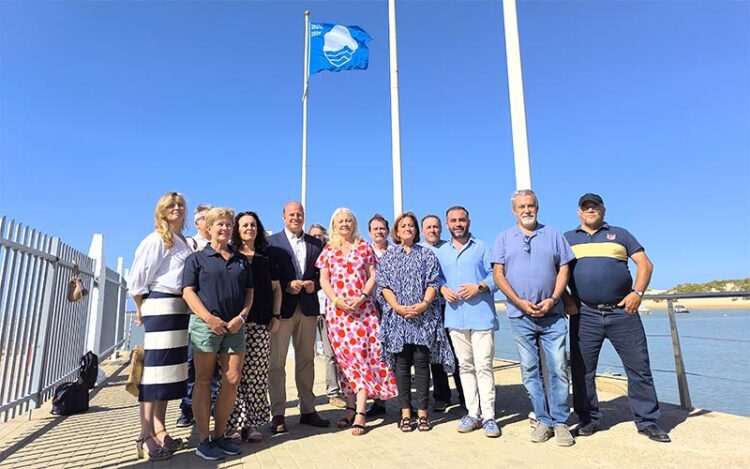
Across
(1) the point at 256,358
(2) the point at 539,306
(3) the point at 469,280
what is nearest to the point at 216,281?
(1) the point at 256,358

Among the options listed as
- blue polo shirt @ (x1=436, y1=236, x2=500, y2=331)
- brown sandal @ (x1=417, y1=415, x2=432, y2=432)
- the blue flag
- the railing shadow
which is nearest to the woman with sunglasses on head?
brown sandal @ (x1=417, y1=415, x2=432, y2=432)

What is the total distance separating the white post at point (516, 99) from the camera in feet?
16.1

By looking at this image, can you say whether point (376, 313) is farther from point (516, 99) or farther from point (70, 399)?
point (70, 399)

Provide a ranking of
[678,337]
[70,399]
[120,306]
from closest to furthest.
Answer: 1. [678,337]
2. [70,399]
3. [120,306]

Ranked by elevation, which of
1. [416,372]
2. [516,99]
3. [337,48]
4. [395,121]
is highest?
[337,48]

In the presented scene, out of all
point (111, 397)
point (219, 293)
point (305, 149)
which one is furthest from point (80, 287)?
point (305, 149)

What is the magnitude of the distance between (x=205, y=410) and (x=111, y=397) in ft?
12.3

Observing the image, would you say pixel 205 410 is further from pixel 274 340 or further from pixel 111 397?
pixel 111 397

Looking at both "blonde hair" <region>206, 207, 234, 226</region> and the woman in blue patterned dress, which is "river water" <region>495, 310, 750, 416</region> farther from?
"blonde hair" <region>206, 207, 234, 226</region>

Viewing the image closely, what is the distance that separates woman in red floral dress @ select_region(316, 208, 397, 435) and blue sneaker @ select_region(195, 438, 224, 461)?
1.21 meters

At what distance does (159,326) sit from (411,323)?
2.10 meters

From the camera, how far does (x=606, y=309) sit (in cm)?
382

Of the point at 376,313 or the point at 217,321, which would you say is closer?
Answer: the point at 217,321

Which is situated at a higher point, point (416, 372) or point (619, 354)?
point (619, 354)
